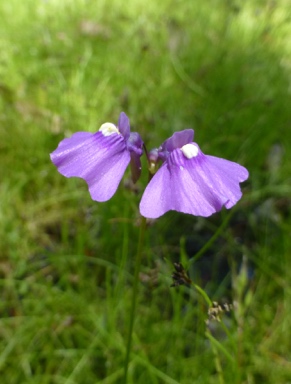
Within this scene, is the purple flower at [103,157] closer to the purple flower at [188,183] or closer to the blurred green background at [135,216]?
the purple flower at [188,183]

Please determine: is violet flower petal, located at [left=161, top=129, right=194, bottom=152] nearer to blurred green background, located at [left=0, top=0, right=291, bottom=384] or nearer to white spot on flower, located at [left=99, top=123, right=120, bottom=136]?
white spot on flower, located at [left=99, top=123, right=120, bottom=136]

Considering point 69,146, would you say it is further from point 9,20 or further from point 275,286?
point 9,20

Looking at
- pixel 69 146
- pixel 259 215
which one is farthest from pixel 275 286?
pixel 69 146

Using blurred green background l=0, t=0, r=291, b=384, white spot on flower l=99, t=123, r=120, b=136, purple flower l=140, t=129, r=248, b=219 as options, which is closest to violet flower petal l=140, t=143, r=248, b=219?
purple flower l=140, t=129, r=248, b=219

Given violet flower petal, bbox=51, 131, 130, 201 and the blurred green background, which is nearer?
violet flower petal, bbox=51, 131, 130, 201

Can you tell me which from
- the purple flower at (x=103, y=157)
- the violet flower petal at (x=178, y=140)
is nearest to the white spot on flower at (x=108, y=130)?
the purple flower at (x=103, y=157)

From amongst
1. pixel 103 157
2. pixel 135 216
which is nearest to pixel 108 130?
pixel 103 157
